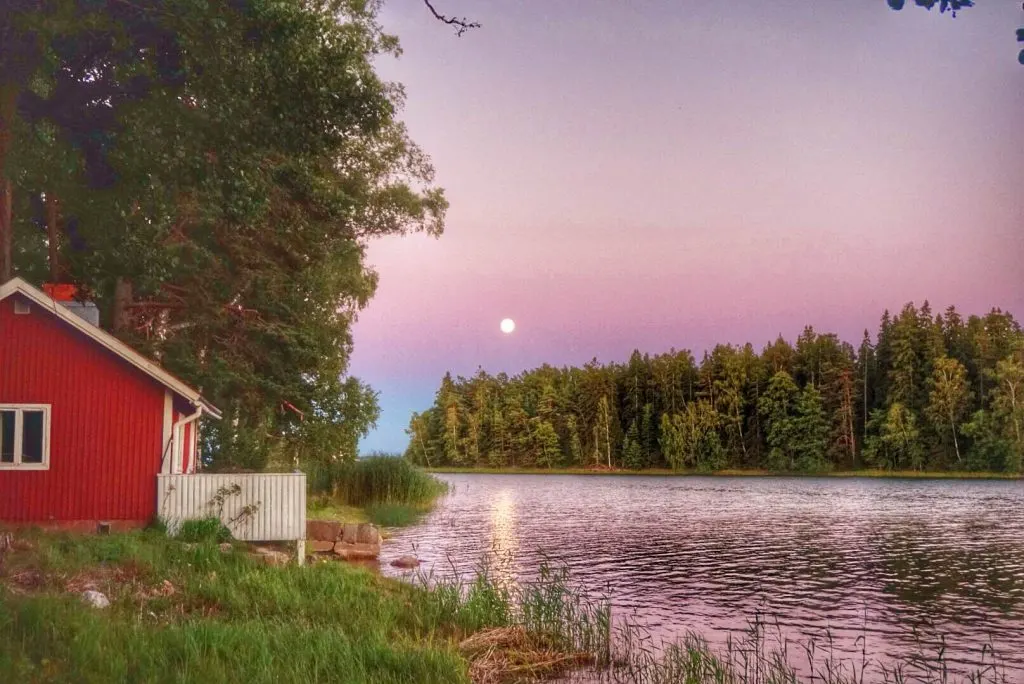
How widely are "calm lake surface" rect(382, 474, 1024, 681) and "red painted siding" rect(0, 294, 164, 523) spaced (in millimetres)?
6604

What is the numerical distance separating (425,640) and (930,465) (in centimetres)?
9447

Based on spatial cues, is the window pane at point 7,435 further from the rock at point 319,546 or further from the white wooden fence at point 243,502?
the rock at point 319,546

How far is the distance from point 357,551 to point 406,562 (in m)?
2.07

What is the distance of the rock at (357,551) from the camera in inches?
1006

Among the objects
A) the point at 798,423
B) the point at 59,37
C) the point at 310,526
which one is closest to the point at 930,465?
the point at 798,423

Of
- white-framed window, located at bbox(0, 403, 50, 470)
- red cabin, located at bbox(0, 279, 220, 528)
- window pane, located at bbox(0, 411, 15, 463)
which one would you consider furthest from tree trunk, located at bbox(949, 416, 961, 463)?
window pane, located at bbox(0, 411, 15, 463)

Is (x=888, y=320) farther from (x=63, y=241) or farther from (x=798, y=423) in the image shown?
(x=63, y=241)

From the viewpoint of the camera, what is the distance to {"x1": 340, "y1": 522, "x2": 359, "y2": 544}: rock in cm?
2698

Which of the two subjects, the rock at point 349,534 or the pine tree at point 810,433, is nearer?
the rock at point 349,534

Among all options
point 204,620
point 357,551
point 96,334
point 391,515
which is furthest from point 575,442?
point 204,620

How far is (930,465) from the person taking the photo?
95812 millimetres

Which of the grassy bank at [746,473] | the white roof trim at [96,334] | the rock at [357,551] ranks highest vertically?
the white roof trim at [96,334]

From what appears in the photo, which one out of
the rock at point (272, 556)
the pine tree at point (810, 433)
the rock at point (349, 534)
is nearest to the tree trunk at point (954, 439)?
the pine tree at point (810, 433)

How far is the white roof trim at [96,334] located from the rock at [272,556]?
13.0 feet
